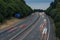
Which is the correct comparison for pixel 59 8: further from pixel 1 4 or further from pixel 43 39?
pixel 1 4

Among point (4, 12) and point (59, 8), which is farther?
point (4, 12)

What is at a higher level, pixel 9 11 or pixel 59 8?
pixel 59 8

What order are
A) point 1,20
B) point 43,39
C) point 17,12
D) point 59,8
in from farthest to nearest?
1. point 17,12
2. point 1,20
3. point 43,39
4. point 59,8

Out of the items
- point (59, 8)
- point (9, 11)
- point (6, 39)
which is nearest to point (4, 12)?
point (9, 11)

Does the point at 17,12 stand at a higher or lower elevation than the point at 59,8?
lower

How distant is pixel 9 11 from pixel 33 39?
164ft

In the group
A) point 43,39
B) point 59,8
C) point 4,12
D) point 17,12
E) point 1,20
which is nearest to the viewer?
point 59,8

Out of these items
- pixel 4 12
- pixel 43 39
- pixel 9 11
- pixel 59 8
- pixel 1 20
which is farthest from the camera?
pixel 9 11

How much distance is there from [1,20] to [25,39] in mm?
35070

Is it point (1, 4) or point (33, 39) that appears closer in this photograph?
point (33, 39)

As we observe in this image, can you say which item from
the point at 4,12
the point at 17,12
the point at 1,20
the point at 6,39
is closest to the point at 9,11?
the point at 4,12

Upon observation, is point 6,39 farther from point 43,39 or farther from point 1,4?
point 1,4

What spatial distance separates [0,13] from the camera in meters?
75.8

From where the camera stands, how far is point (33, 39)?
129ft
